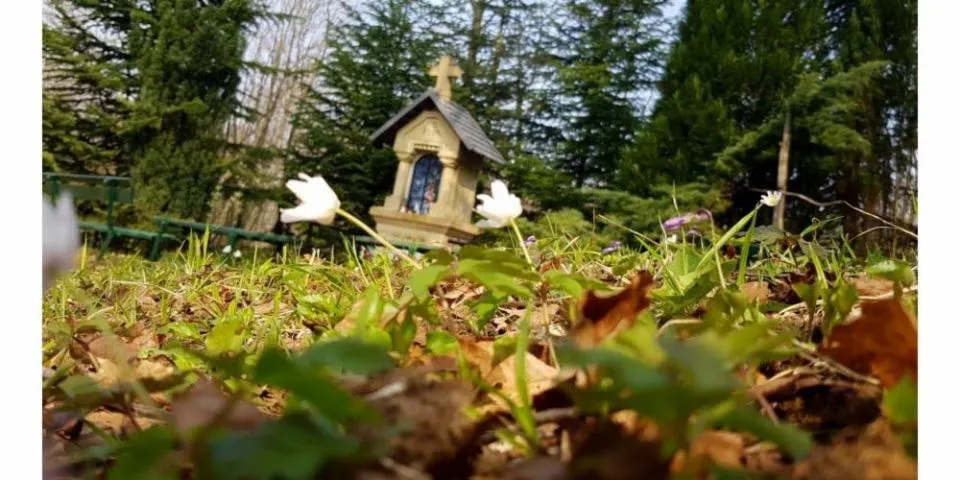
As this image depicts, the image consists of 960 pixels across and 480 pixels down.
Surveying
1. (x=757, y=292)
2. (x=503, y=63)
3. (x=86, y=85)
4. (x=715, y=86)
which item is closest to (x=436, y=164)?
(x=503, y=63)

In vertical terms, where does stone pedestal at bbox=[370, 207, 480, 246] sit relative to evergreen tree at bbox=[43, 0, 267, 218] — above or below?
below

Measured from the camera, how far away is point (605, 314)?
0.18m

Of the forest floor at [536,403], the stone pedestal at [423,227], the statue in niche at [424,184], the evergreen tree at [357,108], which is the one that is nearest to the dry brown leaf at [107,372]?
the forest floor at [536,403]

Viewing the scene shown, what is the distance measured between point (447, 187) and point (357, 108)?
97 centimetres

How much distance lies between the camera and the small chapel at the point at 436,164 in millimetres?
2816

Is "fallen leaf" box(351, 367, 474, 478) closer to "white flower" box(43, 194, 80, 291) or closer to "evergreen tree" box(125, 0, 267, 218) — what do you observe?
"white flower" box(43, 194, 80, 291)

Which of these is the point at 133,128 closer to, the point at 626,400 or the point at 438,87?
the point at 438,87

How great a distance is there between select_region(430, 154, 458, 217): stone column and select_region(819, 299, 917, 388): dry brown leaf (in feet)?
9.03

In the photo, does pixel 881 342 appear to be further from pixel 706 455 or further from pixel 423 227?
pixel 423 227

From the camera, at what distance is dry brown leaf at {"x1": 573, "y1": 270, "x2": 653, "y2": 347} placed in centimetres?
18

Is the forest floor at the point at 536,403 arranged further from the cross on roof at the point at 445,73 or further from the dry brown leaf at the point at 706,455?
the cross on roof at the point at 445,73

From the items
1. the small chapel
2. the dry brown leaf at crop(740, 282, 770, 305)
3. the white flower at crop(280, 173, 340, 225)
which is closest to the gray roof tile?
the small chapel
